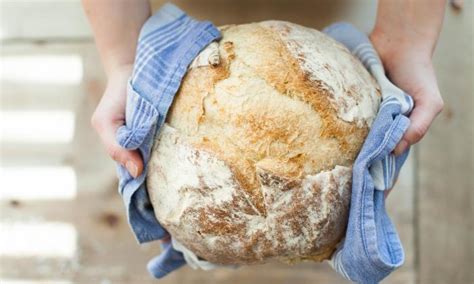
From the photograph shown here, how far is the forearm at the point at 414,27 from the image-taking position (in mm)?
1123

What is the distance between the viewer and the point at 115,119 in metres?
1.06

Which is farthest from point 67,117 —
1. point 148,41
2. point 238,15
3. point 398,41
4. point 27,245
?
point 398,41

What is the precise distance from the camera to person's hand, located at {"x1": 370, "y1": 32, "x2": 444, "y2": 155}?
1017 millimetres

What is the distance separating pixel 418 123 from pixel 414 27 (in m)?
0.20

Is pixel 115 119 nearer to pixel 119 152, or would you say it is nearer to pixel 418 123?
pixel 119 152

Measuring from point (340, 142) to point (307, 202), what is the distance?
0.10 m

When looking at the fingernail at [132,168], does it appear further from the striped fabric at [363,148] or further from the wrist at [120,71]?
the wrist at [120,71]

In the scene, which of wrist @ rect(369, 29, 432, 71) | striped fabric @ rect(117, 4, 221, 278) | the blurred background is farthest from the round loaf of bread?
the blurred background

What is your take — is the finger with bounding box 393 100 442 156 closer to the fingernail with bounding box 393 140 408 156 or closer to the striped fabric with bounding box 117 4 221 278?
the fingernail with bounding box 393 140 408 156

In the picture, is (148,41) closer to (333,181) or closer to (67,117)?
(333,181)

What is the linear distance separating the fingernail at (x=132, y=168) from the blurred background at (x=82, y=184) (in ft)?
2.11

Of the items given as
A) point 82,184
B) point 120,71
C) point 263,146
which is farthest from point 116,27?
point 82,184

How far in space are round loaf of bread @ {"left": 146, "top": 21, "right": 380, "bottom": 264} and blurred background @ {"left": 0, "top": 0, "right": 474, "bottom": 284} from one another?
67 cm

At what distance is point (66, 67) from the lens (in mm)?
1634
